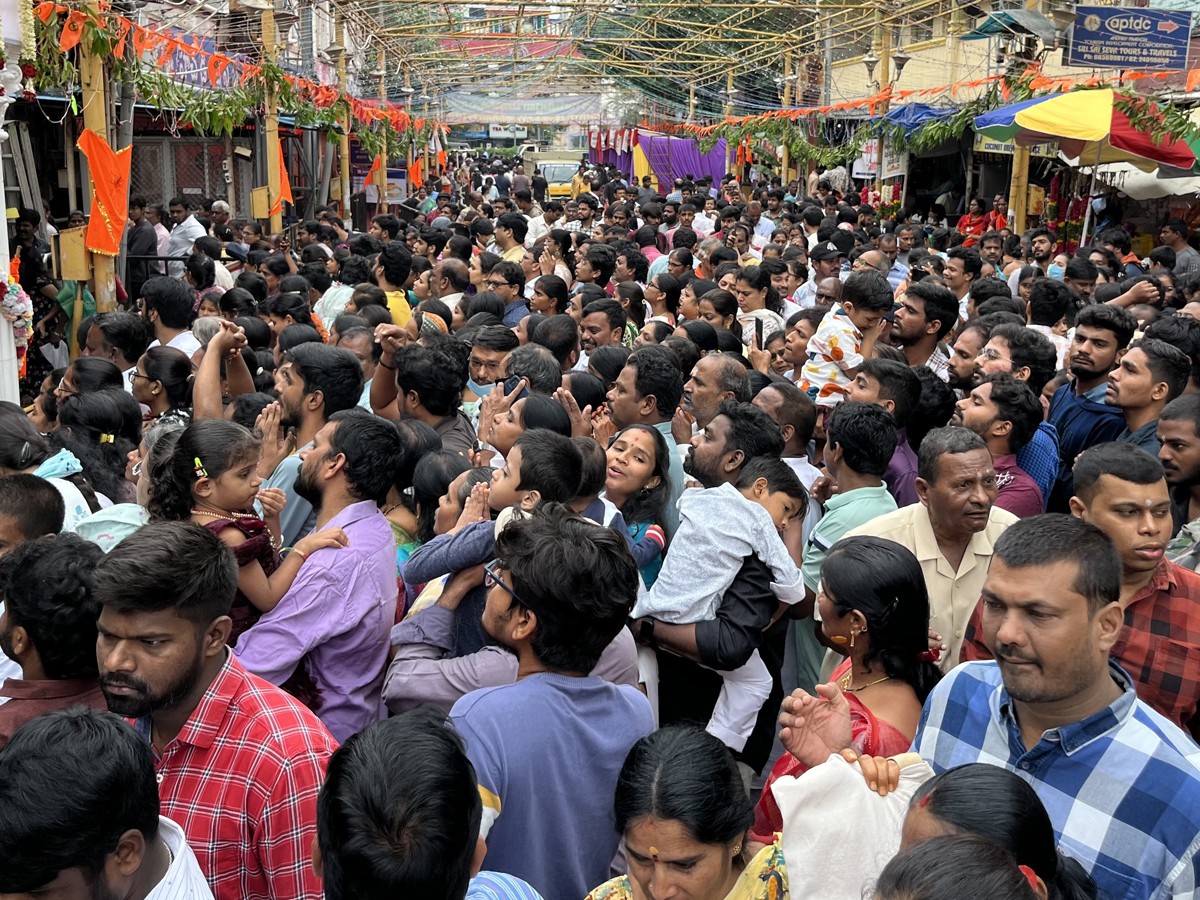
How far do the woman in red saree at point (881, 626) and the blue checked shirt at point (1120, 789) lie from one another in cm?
40

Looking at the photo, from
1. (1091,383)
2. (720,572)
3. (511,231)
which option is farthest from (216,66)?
(720,572)

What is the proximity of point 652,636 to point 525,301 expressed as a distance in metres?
5.12

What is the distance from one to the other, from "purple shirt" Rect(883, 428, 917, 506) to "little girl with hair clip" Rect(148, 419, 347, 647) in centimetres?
244

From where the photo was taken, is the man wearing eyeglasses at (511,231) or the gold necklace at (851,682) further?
the man wearing eyeglasses at (511,231)

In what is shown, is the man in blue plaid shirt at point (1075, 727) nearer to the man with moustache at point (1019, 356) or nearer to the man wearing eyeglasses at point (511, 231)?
the man with moustache at point (1019, 356)

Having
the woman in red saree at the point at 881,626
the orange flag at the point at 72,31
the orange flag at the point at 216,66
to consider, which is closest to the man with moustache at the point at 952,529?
the woman in red saree at the point at 881,626

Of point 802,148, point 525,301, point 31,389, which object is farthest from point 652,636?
point 802,148

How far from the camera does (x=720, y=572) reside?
11.7ft

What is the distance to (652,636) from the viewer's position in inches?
143

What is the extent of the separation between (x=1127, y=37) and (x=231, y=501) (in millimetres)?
11338

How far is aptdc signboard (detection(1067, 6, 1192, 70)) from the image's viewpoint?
11.8 meters

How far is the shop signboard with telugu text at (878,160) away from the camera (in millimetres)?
20734

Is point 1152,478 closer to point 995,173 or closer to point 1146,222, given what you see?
point 1146,222

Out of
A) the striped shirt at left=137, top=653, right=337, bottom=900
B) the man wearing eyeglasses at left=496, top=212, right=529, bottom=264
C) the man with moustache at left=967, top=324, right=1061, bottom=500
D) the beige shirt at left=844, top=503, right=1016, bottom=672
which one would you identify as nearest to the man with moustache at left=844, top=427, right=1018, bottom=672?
the beige shirt at left=844, top=503, right=1016, bottom=672
